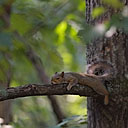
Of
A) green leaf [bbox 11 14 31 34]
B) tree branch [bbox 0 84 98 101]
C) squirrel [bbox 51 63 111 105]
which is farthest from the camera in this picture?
green leaf [bbox 11 14 31 34]

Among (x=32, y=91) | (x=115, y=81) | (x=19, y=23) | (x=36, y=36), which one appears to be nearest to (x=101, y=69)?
(x=115, y=81)

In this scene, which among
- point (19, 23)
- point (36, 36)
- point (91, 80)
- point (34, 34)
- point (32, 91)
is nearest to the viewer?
point (32, 91)

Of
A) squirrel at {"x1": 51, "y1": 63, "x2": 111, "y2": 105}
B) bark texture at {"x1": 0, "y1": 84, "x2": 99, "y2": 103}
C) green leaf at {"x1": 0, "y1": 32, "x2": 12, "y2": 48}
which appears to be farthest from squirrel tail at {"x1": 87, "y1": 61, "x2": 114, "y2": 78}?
green leaf at {"x1": 0, "y1": 32, "x2": 12, "y2": 48}

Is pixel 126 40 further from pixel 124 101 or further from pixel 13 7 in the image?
pixel 13 7

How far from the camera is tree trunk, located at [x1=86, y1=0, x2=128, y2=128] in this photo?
1.72m

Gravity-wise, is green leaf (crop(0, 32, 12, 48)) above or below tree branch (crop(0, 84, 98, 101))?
above

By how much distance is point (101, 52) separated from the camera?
1.81 meters

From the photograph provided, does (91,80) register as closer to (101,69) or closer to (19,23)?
(101,69)

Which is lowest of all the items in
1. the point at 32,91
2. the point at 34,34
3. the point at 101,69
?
the point at 32,91

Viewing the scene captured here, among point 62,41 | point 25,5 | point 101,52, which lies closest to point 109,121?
point 101,52

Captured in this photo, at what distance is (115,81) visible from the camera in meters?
1.73

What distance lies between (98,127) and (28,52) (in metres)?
1.18

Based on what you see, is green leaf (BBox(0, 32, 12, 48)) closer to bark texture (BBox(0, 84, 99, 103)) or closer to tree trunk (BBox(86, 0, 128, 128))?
bark texture (BBox(0, 84, 99, 103))

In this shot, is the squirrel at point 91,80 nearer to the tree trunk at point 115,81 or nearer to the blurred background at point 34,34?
the tree trunk at point 115,81
